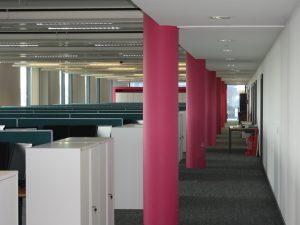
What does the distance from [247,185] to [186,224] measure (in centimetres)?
307

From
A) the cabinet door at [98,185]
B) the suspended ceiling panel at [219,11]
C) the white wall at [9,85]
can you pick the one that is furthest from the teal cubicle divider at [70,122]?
the white wall at [9,85]

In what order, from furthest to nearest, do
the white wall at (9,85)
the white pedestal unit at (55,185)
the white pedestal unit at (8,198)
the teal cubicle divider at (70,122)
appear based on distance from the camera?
the white wall at (9,85) < the teal cubicle divider at (70,122) < the white pedestal unit at (55,185) < the white pedestal unit at (8,198)

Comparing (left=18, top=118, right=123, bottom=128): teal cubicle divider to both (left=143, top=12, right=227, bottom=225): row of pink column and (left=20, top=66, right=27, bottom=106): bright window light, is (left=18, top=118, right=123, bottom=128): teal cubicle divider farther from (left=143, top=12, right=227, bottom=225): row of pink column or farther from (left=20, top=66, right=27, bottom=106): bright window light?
(left=20, top=66, right=27, bottom=106): bright window light

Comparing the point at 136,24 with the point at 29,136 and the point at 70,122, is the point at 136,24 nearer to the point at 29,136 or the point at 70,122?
the point at 70,122

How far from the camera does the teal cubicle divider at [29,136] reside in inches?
213

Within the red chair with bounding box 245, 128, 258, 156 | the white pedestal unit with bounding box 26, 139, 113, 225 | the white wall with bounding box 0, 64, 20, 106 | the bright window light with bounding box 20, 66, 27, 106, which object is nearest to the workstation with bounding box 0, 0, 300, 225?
the white pedestal unit with bounding box 26, 139, 113, 225

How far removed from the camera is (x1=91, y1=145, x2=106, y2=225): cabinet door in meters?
4.50

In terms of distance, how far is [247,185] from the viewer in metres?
9.50

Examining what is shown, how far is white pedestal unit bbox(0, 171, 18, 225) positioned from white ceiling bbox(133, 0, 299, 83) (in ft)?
8.08

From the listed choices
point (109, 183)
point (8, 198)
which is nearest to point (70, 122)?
point (109, 183)

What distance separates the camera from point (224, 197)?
8.40 meters

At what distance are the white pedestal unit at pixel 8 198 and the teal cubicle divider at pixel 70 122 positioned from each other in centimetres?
492

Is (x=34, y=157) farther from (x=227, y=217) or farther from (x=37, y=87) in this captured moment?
(x=37, y=87)

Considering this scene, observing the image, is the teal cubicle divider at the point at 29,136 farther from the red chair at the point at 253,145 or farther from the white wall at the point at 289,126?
the red chair at the point at 253,145
